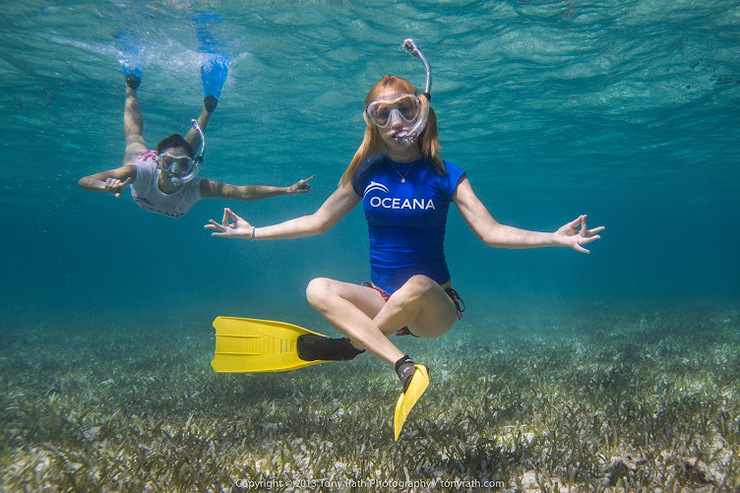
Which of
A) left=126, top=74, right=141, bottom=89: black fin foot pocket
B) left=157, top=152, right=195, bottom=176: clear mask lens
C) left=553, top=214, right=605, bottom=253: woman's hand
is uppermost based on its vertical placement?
left=126, top=74, right=141, bottom=89: black fin foot pocket

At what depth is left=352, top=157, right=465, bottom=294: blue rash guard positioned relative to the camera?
4.23 metres

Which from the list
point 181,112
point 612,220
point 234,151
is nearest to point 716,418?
point 181,112

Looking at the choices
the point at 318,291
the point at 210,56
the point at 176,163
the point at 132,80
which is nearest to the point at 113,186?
the point at 176,163

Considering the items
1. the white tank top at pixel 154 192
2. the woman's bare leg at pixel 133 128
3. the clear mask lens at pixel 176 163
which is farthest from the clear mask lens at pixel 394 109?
the woman's bare leg at pixel 133 128

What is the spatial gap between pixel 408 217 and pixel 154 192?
505 centimetres

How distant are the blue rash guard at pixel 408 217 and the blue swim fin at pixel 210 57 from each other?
28.7 feet

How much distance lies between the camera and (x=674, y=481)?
3.41 m

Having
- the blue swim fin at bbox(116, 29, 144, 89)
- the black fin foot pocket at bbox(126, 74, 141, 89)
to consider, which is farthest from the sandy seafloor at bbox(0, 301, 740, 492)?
the blue swim fin at bbox(116, 29, 144, 89)

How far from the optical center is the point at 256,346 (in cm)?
453

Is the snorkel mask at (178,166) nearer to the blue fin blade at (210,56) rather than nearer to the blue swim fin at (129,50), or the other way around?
the blue fin blade at (210,56)

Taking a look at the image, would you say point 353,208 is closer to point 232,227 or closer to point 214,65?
point 232,227

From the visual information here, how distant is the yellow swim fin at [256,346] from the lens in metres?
4.40

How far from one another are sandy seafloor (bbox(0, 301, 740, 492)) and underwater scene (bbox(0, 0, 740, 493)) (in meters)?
0.04

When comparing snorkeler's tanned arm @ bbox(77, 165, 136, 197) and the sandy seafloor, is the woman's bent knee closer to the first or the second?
the sandy seafloor
